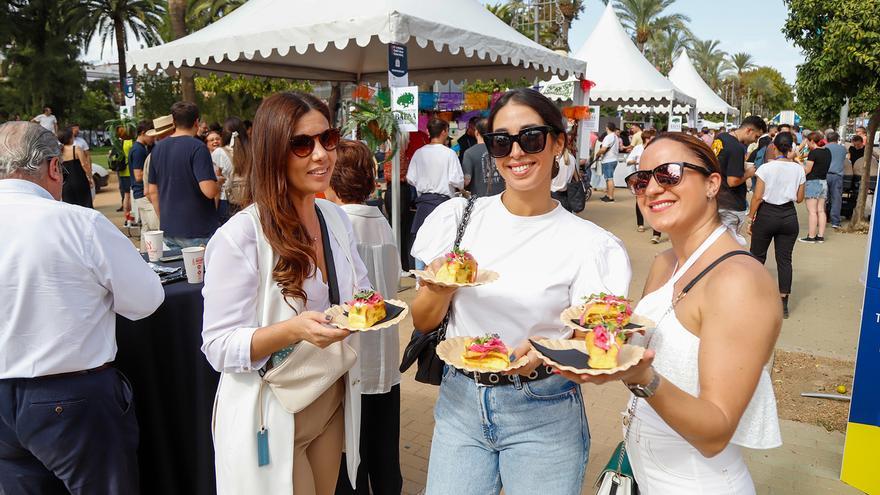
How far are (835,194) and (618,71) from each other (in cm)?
660

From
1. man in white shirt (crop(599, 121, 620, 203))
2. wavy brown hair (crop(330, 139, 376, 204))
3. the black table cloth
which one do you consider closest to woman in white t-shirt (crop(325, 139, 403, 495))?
wavy brown hair (crop(330, 139, 376, 204))

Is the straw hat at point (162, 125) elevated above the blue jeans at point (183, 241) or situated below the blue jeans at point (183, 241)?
above

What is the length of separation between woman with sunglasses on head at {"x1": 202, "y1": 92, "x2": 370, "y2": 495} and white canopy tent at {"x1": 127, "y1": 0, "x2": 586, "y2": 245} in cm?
504

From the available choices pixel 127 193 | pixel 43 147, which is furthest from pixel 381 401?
pixel 127 193

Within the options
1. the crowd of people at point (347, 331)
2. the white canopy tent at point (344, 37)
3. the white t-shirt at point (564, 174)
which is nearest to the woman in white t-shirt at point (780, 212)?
the white t-shirt at point (564, 174)

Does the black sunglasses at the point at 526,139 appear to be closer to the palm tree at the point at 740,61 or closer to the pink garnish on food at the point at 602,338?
the pink garnish on food at the point at 602,338

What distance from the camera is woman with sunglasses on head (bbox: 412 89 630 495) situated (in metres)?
1.98

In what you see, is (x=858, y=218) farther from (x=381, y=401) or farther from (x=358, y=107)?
(x=381, y=401)

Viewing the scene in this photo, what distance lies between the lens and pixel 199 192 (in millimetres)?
5801

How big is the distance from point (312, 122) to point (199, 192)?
4.11 metres

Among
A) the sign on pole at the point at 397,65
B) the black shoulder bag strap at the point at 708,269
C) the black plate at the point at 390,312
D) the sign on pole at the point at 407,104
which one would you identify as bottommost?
the black plate at the point at 390,312

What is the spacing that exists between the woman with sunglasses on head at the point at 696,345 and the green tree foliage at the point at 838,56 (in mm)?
11924

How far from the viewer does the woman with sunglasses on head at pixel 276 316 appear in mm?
1978

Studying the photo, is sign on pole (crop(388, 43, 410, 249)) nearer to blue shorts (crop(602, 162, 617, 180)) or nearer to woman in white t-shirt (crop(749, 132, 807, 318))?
woman in white t-shirt (crop(749, 132, 807, 318))
